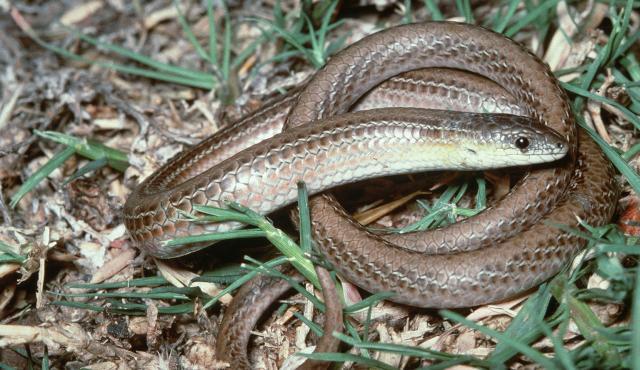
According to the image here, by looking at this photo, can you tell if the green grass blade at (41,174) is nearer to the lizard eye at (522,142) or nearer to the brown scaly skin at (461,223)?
the brown scaly skin at (461,223)


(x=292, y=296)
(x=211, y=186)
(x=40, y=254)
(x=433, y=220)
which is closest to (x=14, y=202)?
(x=40, y=254)

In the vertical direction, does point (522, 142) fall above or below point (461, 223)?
above

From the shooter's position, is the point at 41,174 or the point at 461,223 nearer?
the point at 461,223

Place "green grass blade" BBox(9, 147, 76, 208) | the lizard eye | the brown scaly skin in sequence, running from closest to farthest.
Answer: the brown scaly skin
the lizard eye
"green grass blade" BBox(9, 147, 76, 208)

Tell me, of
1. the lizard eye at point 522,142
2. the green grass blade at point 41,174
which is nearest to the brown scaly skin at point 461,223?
the lizard eye at point 522,142

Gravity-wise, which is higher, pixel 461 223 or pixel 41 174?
pixel 461 223

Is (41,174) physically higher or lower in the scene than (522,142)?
lower

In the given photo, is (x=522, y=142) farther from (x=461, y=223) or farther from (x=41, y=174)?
(x=41, y=174)

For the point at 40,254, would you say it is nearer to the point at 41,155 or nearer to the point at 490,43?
the point at 41,155

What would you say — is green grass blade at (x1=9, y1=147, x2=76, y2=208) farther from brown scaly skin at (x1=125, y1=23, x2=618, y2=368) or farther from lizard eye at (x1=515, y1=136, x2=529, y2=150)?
lizard eye at (x1=515, y1=136, x2=529, y2=150)

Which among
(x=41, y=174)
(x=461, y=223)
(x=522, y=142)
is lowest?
(x=41, y=174)

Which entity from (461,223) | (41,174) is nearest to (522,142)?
(461,223)

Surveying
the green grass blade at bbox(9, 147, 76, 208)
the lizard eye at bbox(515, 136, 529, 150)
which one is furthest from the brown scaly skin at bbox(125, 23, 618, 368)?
the green grass blade at bbox(9, 147, 76, 208)
